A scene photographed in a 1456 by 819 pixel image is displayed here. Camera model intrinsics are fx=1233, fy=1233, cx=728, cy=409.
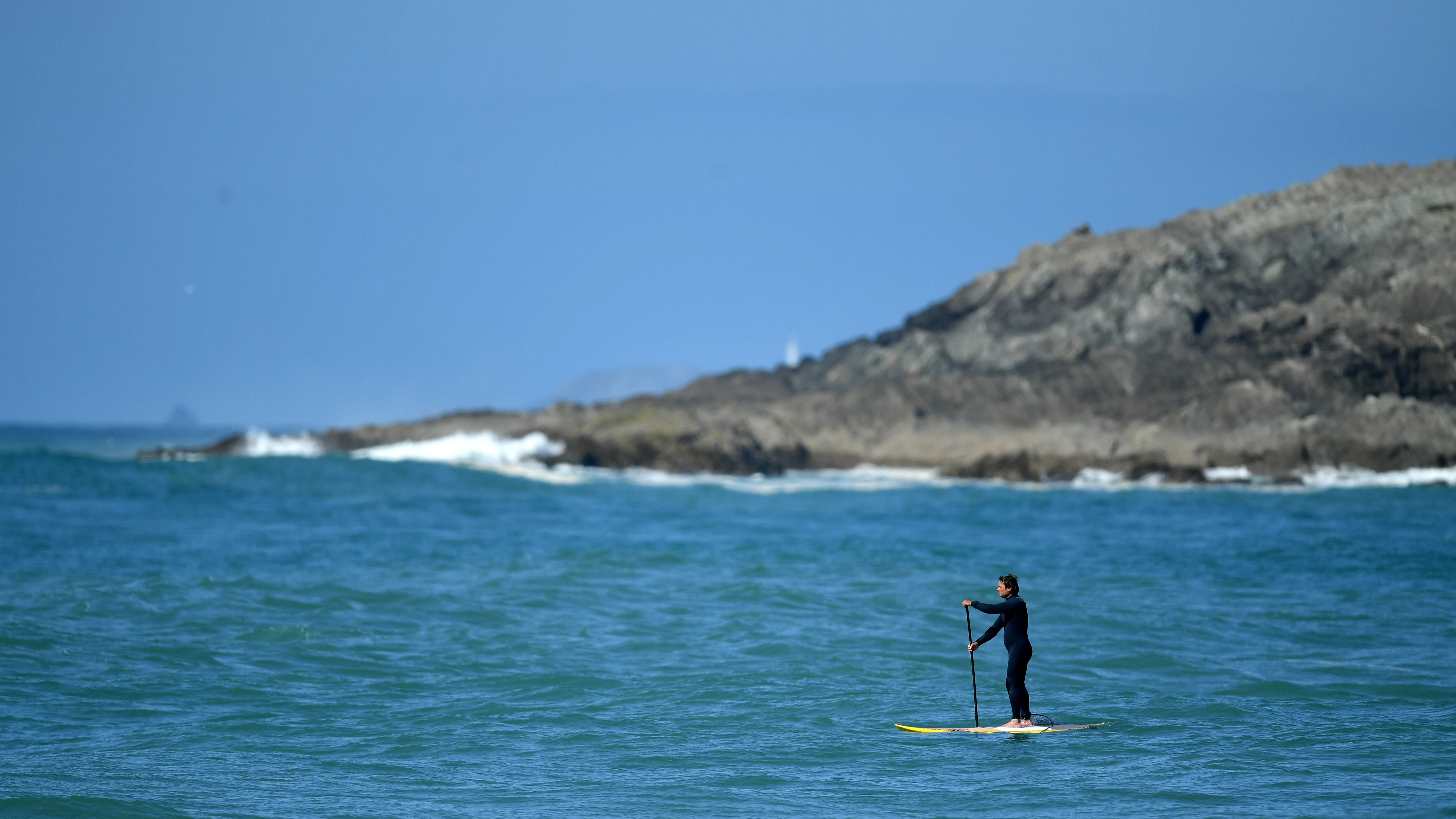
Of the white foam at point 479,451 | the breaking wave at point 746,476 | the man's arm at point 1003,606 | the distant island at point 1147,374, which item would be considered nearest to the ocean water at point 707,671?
the man's arm at point 1003,606

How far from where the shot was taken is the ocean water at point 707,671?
33.4 feet

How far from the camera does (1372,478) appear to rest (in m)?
49.3

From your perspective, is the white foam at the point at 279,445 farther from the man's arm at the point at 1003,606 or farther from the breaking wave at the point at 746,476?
the man's arm at the point at 1003,606

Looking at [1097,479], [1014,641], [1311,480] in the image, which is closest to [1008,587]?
[1014,641]

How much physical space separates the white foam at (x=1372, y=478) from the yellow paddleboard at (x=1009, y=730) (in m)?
39.0

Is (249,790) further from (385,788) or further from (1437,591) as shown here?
(1437,591)

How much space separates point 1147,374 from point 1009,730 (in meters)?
54.0

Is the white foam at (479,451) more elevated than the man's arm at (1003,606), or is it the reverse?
the white foam at (479,451)

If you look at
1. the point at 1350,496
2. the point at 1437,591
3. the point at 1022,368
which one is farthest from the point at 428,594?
the point at 1022,368

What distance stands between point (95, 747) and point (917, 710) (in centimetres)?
812

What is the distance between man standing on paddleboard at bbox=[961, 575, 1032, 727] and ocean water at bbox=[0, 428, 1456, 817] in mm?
431

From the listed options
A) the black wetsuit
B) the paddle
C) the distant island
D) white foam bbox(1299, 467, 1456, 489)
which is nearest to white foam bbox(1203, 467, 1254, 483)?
the distant island

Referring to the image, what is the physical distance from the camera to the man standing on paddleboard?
39.7ft

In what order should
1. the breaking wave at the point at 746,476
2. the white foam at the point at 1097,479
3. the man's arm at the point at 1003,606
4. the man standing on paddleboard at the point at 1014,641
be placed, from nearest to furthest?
the man standing on paddleboard at the point at 1014,641 → the man's arm at the point at 1003,606 → the breaking wave at the point at 746,476 → the white foam at the point at 1097,479
